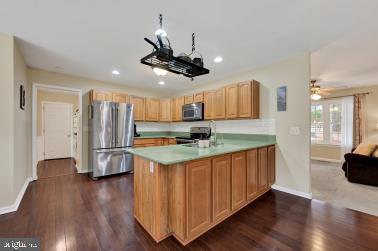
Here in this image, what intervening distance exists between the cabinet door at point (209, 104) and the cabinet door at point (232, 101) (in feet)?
1.50

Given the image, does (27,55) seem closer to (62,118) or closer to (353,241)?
(62,118)

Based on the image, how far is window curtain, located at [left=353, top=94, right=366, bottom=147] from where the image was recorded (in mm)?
5324

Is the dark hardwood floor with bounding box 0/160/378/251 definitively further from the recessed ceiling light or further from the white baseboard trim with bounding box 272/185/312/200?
the recessed ceiling light

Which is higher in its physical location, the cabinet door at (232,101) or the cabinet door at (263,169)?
the cabinet door at (232,101)

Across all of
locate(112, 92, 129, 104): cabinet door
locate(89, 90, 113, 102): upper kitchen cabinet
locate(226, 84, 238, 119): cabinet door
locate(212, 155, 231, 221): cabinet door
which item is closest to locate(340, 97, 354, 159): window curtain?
locate(226, 84, 238, 119): cabinet door

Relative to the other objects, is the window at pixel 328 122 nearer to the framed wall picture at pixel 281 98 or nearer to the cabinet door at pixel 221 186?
the framed wall picture at pixel 281 98

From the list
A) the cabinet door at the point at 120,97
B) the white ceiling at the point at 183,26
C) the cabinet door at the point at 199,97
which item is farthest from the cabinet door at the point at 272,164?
the cabinet door at the point at 120,97

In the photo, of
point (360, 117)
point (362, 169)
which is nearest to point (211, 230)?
point (362, 169)

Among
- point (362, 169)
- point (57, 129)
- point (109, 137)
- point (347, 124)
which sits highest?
point (347, 124)

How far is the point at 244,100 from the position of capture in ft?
11.9

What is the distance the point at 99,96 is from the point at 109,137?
112cm

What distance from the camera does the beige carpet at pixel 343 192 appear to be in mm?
2703

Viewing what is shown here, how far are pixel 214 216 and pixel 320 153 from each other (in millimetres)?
6118

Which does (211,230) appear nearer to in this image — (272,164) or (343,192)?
(272,164)
